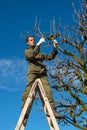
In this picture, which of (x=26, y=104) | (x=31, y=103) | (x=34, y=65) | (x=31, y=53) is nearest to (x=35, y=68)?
(x=34, y=65)

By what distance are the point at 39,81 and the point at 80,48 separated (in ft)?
40.2

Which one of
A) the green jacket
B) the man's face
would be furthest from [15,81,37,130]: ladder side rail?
the man's face

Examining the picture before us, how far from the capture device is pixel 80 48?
21984 millimetres

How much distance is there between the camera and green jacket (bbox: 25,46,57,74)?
33.5 ft

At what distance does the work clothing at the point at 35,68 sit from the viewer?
10.1 metres

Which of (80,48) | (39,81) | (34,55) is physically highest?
(80,48)

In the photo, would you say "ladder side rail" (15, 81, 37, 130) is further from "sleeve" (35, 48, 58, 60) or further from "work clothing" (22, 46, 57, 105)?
"sleeve" (35, 48, 58, 60)

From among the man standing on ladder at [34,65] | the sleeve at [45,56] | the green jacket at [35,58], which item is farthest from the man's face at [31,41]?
the sleeve at [45,56]

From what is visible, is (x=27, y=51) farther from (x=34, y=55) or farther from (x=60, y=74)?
(x=60, y=74)

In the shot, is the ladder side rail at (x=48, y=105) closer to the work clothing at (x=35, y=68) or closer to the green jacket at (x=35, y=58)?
the work clothing at (x=35, y=68)

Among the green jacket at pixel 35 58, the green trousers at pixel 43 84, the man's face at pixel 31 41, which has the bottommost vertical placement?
the green trousers at pixel 43 84

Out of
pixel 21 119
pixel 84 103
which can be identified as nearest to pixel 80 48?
pixel 84 103

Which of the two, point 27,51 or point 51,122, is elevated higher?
point 27,51

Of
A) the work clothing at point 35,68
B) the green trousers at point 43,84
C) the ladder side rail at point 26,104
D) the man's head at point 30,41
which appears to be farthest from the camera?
the man's head at point 30,41
